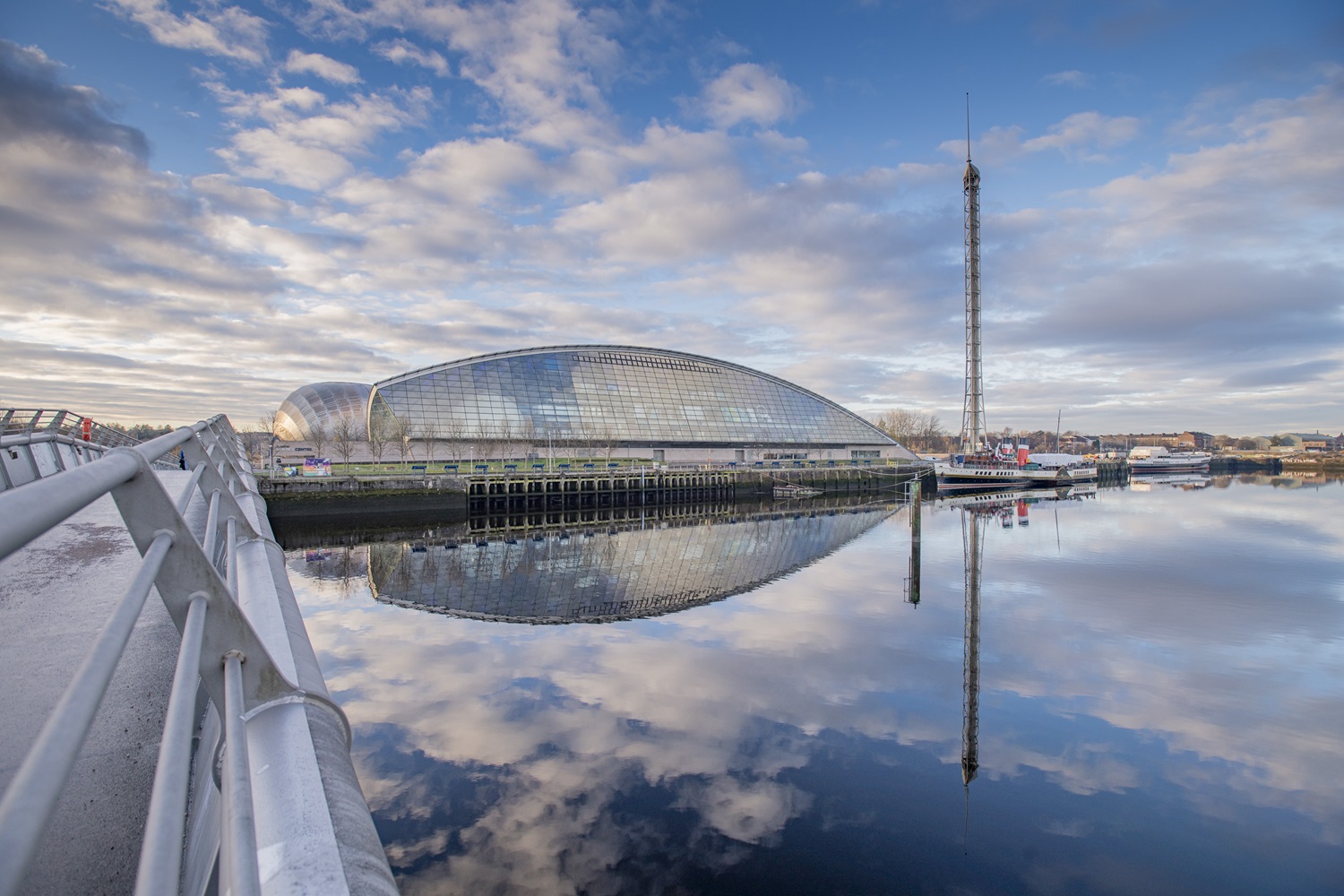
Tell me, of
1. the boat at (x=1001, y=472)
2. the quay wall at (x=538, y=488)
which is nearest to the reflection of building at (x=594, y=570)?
the quay wall at (x=538, y=488)

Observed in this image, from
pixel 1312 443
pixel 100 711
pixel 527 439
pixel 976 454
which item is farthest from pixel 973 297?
pixel 1312 443

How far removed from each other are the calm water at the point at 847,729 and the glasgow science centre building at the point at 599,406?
40.9 metres

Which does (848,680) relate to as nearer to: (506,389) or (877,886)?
(877,886)

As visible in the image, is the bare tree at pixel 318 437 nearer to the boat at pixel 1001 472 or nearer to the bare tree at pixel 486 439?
the bare tree at pixel 486 439

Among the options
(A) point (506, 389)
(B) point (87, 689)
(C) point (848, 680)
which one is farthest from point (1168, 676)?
(A) point (506, 389)

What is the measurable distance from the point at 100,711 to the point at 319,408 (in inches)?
2518

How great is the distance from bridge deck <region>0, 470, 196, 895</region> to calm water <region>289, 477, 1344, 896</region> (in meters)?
3.29

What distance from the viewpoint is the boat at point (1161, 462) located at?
95375mm

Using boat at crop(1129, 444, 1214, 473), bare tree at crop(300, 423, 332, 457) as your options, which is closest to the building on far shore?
boat at crop(1129, 444, 1214, 473)

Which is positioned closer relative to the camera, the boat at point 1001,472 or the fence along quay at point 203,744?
the fence along quay at point 203,744

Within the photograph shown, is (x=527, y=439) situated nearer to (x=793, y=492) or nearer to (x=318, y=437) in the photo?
(x=318, y=437)

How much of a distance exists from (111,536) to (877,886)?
6558 mm

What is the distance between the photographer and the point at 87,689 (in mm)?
1015

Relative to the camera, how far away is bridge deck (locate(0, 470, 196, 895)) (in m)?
1.82
